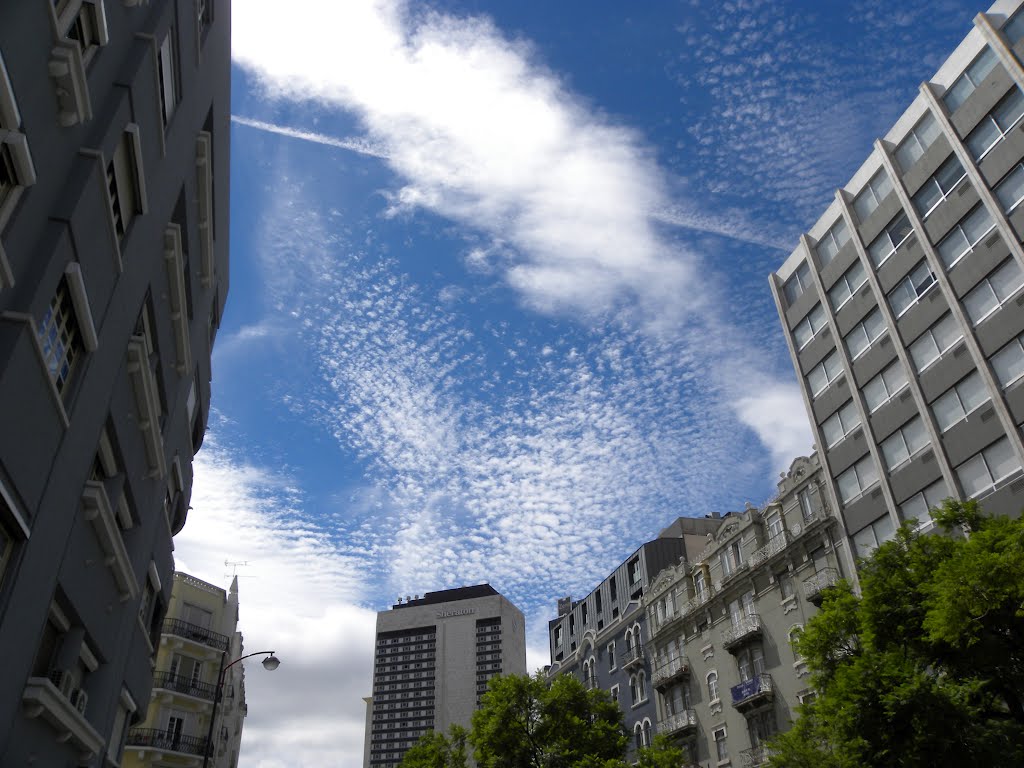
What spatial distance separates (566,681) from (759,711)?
29.7 ft

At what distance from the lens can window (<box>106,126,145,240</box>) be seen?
43.3ft

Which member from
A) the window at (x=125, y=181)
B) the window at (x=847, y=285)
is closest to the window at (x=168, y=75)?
the window at (x=125, y=181)

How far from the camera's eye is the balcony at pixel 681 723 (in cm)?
4100

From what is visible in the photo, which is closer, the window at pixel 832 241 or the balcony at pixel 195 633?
the window at pixel 832 241

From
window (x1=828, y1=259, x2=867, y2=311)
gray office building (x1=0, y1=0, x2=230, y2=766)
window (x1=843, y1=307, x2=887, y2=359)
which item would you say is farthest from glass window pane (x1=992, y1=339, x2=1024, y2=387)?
gray office building (x1=0, y1=0, x2=230, y2=766)

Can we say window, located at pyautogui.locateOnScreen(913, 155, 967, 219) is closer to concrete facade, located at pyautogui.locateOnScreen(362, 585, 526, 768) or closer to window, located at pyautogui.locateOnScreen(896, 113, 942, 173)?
window, located at pyautogui.locateOnScreen(896, 113, 942, 173)

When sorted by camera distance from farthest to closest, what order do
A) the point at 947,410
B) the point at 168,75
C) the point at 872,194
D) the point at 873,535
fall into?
1. the point at 872,194
2. the point at 873,535
3. the point at 947,410
4. the point at 168,75

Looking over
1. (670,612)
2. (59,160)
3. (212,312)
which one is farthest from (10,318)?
(670,612)

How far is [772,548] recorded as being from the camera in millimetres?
36906

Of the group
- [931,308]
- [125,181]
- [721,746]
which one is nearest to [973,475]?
[931,308]

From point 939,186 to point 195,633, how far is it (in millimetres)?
41057

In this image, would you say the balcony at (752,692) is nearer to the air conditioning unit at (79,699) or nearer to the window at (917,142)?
the window at (917,142)

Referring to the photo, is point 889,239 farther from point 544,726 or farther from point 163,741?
point 163,741

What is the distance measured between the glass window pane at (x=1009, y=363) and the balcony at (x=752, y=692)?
1698 cm
